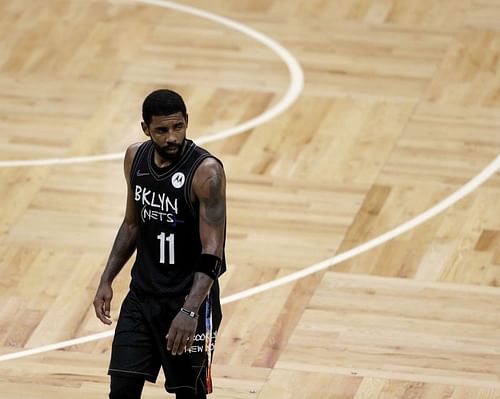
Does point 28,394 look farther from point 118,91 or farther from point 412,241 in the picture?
point 118,91

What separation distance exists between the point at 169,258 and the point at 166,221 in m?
0.16

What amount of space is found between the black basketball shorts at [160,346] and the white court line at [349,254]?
1736mm

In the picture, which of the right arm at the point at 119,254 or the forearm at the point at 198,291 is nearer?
the forearm at the point at 198,291

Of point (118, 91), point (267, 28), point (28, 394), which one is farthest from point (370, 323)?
point (267, 28)

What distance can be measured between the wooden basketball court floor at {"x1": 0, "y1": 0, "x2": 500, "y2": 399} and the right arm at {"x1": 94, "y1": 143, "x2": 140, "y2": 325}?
127cm

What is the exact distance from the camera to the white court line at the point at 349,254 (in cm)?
809

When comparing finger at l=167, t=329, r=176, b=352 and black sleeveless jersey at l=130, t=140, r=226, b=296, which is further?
black sleeveless jersey at l=130, t=140, r=226, b=296

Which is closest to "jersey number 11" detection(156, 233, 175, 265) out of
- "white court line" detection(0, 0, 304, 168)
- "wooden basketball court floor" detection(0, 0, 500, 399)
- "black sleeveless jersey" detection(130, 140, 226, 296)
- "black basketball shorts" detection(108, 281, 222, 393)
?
"black sleeveless jersey" detection(130, 140, 226, 296)

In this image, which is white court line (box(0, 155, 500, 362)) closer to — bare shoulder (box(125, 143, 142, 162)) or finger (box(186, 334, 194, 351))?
bare shoulder (box(125, 143, 142, 162))

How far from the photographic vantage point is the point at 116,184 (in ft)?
32.2

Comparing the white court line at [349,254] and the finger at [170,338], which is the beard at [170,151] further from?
the white court line at [349,254]

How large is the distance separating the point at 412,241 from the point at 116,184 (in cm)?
203

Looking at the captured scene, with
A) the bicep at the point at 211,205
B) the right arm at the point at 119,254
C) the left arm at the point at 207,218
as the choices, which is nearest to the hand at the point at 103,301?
the right arm at the point at 119,254

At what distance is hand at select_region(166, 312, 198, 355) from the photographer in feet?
19.7
